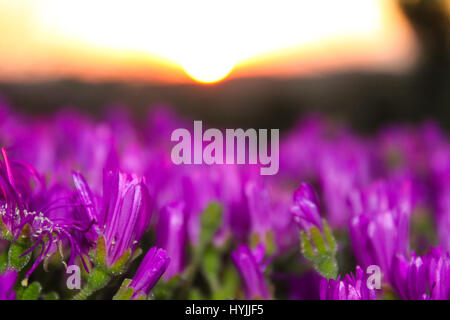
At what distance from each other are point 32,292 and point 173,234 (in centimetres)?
11

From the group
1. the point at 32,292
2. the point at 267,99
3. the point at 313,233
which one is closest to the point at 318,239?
the point at 313,233

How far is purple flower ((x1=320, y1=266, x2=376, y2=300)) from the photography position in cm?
38

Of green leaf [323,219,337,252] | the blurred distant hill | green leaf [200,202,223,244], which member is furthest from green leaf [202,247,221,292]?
the blurred distant hill

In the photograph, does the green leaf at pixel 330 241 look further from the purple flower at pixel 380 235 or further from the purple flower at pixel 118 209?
the purple flower at pixel 118 209

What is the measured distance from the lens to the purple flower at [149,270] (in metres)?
0.37

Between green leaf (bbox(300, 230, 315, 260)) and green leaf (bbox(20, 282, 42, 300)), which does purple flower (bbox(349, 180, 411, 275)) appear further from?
green leaf (bbox(20, 282, 42, 300))

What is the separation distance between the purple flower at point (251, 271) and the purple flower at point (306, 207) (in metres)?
0.04

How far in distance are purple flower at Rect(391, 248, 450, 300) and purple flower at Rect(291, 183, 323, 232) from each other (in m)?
0.07

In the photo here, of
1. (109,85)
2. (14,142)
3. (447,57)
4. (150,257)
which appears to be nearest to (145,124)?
(14,142)

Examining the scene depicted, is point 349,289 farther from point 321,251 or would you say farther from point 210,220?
point 210,220
